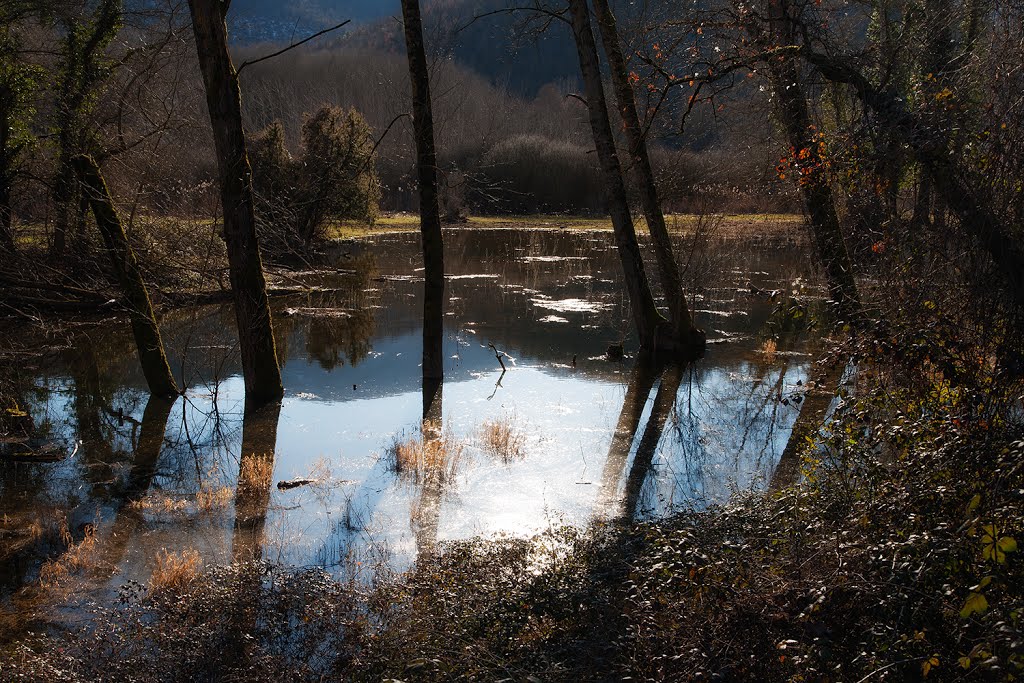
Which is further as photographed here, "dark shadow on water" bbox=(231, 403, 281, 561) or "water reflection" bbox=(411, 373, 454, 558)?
"water reflection" bbox=(411, 373, 454, 558)

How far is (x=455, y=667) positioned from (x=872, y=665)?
2.25 m

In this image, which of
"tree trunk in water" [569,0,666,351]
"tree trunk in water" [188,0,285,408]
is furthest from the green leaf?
"tree trunk in water" [569,0,666,351]

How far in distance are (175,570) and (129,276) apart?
6.00 metres

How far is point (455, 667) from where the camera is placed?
5027mm

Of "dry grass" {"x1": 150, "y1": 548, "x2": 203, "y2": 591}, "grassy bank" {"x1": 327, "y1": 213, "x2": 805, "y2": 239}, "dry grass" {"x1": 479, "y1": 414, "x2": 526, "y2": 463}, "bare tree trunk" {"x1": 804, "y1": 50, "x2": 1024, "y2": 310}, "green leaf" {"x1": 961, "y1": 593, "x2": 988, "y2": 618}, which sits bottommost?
"dry grass" {"x1": 150, "y1": 548, "x2": 203, "y2": 591}

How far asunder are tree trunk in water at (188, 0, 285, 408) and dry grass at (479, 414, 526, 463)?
3.30 metres

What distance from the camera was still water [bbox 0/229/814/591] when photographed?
302 inches

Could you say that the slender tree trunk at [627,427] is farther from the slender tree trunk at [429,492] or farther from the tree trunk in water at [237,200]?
→ the tree trunk in water at [237,200]

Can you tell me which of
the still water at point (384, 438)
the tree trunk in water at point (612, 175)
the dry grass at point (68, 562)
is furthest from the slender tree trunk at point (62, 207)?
the tree trunk in water at point (612, 175)

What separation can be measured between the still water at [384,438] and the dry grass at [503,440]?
0.10ft

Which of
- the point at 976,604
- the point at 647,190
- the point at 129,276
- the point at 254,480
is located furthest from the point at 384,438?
the point at 976,604

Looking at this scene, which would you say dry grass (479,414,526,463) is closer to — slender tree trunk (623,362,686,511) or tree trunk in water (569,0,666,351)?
slender tree trunk (623,362,686,511)

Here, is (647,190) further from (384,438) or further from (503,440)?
(384,438)

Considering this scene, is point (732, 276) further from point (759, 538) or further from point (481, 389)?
point (759, 538)
